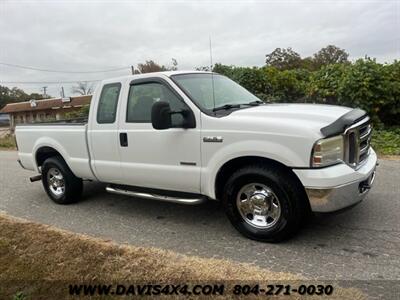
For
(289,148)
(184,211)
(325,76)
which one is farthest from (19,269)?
(325,76)

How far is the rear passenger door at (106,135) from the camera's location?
205 inches

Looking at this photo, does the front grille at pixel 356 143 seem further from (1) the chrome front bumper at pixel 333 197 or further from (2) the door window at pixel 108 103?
(2) the door window at pixel 108 103

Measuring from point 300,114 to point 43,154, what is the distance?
452 centimetres

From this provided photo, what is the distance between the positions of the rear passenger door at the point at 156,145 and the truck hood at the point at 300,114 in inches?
25.3

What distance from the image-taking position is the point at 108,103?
5.37m

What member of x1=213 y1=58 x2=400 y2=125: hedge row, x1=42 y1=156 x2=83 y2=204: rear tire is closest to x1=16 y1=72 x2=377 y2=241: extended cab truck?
x1=42 y1=156 x2=83 y2=204: rear tire

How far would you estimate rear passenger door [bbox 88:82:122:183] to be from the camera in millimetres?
5195

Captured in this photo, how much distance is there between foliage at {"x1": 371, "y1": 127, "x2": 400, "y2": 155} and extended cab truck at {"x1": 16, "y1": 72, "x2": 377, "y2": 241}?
4.74m

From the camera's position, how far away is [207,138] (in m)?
4.30

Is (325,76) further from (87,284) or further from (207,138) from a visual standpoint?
(87,284)

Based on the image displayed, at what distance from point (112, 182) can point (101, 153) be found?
434 millimetres

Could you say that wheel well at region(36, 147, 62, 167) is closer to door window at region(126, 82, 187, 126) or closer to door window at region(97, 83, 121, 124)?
door window at region(97, 83, 121, 124)

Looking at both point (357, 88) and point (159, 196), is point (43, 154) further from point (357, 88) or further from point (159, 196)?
point (357, 88)

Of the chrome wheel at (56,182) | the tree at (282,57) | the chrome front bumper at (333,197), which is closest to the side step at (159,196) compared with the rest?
the chrome wheel at (56,182)
